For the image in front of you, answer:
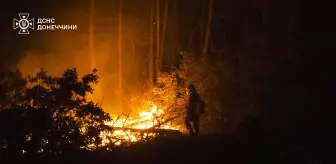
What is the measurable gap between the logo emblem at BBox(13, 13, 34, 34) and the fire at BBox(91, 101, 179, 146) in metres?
8.82

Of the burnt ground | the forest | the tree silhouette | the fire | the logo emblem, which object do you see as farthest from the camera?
the logo emblem

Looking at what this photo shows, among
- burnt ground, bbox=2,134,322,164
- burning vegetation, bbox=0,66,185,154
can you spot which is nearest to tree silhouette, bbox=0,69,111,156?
burning vegetation, bbox=0,66,185,154

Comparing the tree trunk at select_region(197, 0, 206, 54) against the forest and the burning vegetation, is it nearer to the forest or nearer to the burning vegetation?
the forest

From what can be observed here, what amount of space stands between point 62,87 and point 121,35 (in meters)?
12.5

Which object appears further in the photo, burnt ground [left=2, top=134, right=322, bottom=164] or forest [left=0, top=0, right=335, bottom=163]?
forest [left=0, top=0, right=335, bottom=163]

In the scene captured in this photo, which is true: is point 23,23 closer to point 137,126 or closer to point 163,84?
point 163,84

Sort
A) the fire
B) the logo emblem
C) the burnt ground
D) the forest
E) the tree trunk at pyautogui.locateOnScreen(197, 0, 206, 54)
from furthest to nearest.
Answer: the logo emblem
the tree trunk at pyautogui.locateOnScreen(197, 0, 206, 54)
the fire
the forest
the burnt ground

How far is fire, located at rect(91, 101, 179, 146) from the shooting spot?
14.4m

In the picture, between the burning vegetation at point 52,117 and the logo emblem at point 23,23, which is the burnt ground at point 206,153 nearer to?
the burning vegetation at point 52,117

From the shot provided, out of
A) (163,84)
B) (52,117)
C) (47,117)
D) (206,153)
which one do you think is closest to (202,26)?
(163,84)

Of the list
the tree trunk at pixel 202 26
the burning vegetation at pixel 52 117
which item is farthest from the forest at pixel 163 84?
the tree trunk at pixel 202 26

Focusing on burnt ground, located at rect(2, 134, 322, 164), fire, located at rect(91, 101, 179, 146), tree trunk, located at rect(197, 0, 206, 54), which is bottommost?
burnt ground, located at rect(2, 134, 322, 164)

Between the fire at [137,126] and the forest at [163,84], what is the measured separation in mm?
50

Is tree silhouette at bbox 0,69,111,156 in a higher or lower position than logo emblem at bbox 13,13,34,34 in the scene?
lower
